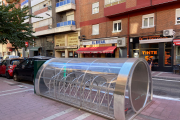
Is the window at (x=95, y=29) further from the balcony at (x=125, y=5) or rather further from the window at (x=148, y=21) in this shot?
the window at (x=148, y=21)

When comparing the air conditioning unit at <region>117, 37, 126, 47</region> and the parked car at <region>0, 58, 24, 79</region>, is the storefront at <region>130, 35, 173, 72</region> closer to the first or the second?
the air conditioning unit at <region>117, 37, 126, 47</region>

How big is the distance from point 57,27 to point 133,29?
1303cm

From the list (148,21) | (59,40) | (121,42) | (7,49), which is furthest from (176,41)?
(7,49)

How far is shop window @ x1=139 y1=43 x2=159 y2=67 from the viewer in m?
14.8

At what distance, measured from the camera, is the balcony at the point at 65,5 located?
70.7ft

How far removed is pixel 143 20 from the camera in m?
15.4

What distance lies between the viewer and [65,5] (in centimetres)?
2228

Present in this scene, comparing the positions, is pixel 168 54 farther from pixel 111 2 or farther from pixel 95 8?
pixel 95 8

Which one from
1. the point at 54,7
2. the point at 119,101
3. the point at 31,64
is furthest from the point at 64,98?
the point at 54,7

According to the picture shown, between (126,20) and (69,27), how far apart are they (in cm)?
908

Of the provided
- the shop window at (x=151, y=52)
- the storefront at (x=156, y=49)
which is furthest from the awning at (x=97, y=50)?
the shop window at (x=151, y=52)

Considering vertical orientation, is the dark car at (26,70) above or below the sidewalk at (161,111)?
above

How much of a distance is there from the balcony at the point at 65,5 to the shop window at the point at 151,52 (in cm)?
1249

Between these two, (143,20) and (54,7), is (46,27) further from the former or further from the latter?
(143,20)
